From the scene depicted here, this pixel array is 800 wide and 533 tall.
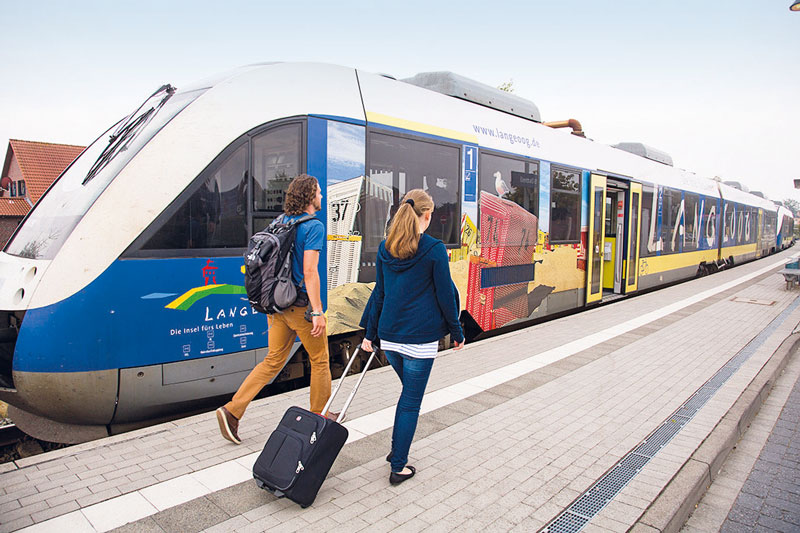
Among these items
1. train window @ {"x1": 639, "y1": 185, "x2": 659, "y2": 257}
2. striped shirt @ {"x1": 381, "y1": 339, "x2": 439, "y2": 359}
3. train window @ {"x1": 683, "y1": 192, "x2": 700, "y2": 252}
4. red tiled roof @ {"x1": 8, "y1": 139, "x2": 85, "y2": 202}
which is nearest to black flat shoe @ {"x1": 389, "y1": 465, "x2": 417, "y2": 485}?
striped shirt @ {"x1": 381, "y1": 339, "x2": 439, "y2": 359}

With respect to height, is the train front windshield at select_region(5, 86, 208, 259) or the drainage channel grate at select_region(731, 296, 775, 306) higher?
the train front windshield at select_region(5, 86, 208, 259)

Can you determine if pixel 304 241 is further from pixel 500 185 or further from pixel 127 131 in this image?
pixel 500 185

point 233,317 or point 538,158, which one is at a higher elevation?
point 538,158

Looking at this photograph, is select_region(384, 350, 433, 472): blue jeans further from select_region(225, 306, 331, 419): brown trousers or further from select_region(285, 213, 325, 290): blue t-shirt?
select_region(285, 213, 325, 290): blue t-shirt

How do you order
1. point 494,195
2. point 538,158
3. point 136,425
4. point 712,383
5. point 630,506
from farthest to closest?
1. point 538,158
2. point 494,195
3. point 712,383
4. point 136,425
5. point 630,506

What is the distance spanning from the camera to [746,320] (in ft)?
31.7

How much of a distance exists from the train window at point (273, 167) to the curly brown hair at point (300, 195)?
912 millimetres

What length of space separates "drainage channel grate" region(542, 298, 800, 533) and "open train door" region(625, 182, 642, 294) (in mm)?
6025

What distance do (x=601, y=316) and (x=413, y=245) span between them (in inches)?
288

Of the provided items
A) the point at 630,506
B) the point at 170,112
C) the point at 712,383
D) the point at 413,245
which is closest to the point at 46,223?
the point at 170,112

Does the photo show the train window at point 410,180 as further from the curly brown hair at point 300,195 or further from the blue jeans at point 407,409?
the blue jeans at point 407,409

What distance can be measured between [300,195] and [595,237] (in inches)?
302

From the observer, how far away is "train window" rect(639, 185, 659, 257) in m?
12.5

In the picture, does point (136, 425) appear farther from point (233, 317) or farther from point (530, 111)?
point (530, 111)
